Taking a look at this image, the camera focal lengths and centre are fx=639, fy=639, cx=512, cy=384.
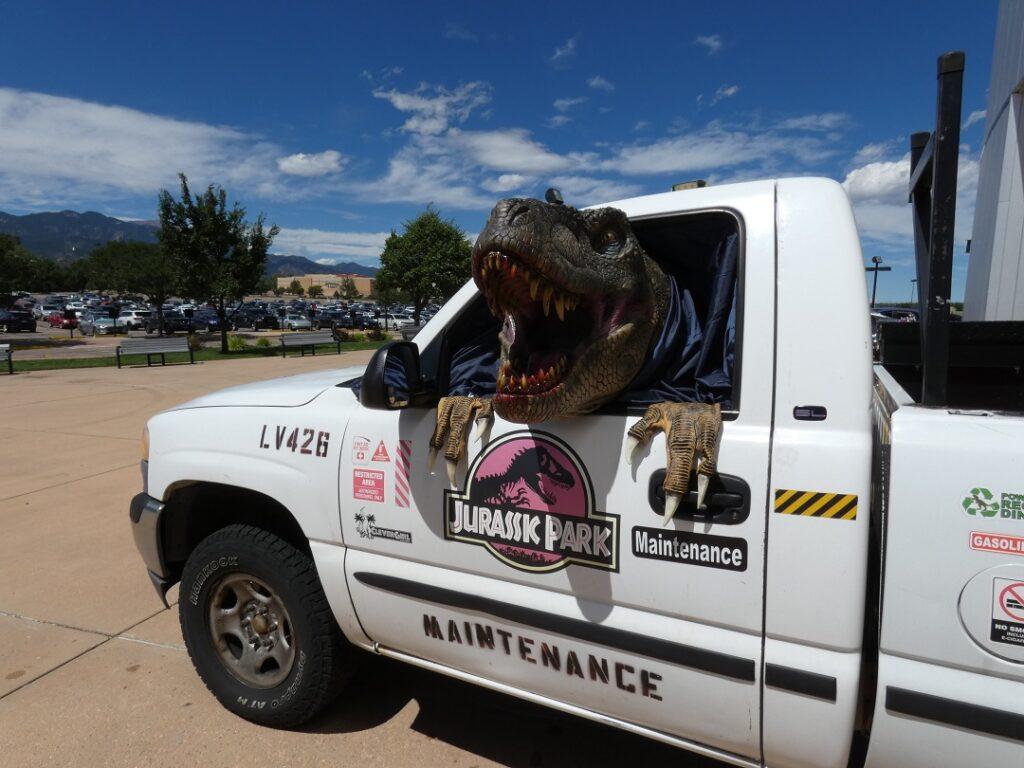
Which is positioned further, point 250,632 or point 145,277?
point 145,277

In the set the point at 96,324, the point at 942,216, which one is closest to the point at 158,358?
the point at 942,216

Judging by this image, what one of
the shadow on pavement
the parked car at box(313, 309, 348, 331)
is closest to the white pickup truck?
the shadow on pavement

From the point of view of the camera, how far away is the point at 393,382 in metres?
2.23

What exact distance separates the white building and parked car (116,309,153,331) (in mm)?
44463

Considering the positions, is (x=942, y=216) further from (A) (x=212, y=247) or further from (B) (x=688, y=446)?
(A) (x=212, y=247)

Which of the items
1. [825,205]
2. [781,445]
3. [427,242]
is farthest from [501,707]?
[427,242]

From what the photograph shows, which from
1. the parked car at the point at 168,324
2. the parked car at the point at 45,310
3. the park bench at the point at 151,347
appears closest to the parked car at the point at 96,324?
the parked car at the point at 168,324

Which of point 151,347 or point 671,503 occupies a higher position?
point 671,503

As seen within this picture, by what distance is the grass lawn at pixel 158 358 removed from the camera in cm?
1705

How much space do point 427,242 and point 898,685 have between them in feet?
113

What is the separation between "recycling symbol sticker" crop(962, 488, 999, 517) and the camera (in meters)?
1.44

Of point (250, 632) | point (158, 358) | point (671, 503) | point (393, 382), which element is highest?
point (393, 382)

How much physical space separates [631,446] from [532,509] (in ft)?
1.31

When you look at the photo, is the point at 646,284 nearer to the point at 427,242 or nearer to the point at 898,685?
the point at 898,685
